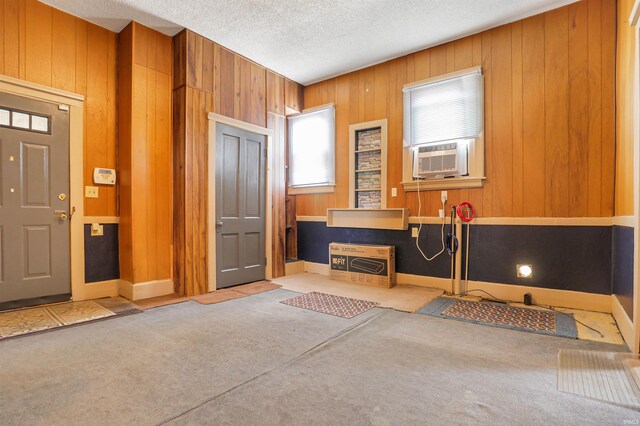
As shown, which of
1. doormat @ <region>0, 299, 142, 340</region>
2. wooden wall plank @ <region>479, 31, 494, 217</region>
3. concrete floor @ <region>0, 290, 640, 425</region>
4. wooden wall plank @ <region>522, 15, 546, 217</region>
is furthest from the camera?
wooden wall plank @ <region>479, 31, 494, 217</region>

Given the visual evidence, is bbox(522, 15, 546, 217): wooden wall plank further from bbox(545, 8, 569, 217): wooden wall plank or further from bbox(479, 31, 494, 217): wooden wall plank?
bbox(479, 31, 494, 217): wooden wall plank

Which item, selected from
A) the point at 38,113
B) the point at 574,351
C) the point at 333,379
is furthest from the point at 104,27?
the point at 574,351

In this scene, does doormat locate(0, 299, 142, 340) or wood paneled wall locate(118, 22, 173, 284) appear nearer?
doormat locate(0, 299, 142, 340)

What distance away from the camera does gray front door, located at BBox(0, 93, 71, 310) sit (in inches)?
125

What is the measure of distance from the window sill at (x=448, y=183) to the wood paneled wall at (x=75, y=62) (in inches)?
149

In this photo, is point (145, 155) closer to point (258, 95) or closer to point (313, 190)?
point (258, 95)

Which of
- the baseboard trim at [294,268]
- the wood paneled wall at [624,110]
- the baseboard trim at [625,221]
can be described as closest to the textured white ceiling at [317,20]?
the wood paneled wall at [624,110]

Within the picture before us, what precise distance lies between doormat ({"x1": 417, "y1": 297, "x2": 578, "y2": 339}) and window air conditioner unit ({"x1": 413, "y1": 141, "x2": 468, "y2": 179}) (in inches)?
61.4

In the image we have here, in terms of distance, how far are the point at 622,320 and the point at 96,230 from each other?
5250 mm

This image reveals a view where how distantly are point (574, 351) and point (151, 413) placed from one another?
2.76 meters

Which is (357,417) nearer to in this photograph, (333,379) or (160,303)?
(333,379)

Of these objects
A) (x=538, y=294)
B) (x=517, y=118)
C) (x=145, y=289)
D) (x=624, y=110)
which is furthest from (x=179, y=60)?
(x=538, y=294)

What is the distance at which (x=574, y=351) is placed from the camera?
232 centimetres

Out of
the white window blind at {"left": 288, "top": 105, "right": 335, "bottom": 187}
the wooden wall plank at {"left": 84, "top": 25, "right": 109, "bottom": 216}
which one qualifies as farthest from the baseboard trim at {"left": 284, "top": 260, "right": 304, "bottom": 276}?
the wooden wall plank at {"left": 84, "top": 25, "right": 109, "bottom": 216}
